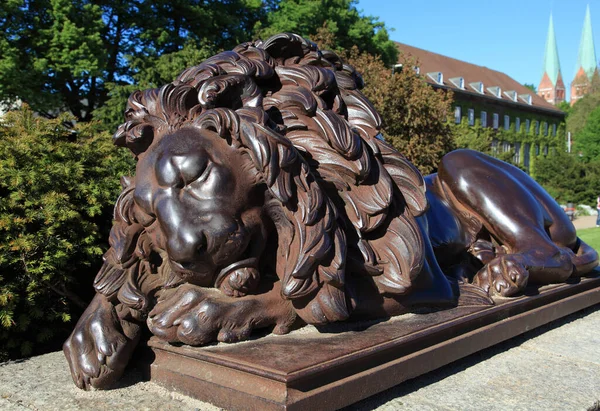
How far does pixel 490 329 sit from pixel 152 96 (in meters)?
1.57

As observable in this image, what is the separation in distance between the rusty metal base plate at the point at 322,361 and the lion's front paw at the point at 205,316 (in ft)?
0.15

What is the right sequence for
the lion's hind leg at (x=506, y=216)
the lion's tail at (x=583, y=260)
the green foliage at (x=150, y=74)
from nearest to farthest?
Result: the lion's hind leg at (x=506, y=216) → the lion's tail at (x=583, y=260) → the green foliage at (x=150, y=74)

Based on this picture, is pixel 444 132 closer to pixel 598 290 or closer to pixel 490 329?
pixel 598 290

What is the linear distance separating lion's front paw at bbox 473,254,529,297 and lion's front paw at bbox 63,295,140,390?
5.04 ft

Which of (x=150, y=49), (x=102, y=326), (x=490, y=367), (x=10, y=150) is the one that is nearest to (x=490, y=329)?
(x=490, y=367)

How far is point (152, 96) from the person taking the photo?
1909 mm

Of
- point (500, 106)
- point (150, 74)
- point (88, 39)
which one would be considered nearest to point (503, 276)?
point (150, 74)

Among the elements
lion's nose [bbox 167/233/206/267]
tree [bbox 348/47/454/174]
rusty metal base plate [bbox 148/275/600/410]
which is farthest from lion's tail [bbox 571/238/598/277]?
tree [bbox 348/47/454/174]

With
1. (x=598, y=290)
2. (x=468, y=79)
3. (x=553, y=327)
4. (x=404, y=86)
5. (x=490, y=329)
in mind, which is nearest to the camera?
(x=490, y=329)

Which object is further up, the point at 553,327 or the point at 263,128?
the point at 263,128

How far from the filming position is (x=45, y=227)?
288cm

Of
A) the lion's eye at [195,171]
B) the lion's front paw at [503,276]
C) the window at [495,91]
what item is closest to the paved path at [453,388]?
the lion's front paw at [503,276]

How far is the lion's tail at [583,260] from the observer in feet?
10.2

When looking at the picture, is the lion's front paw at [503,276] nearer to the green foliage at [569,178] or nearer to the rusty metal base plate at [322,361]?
the rusty metal base plate at [322,361]
